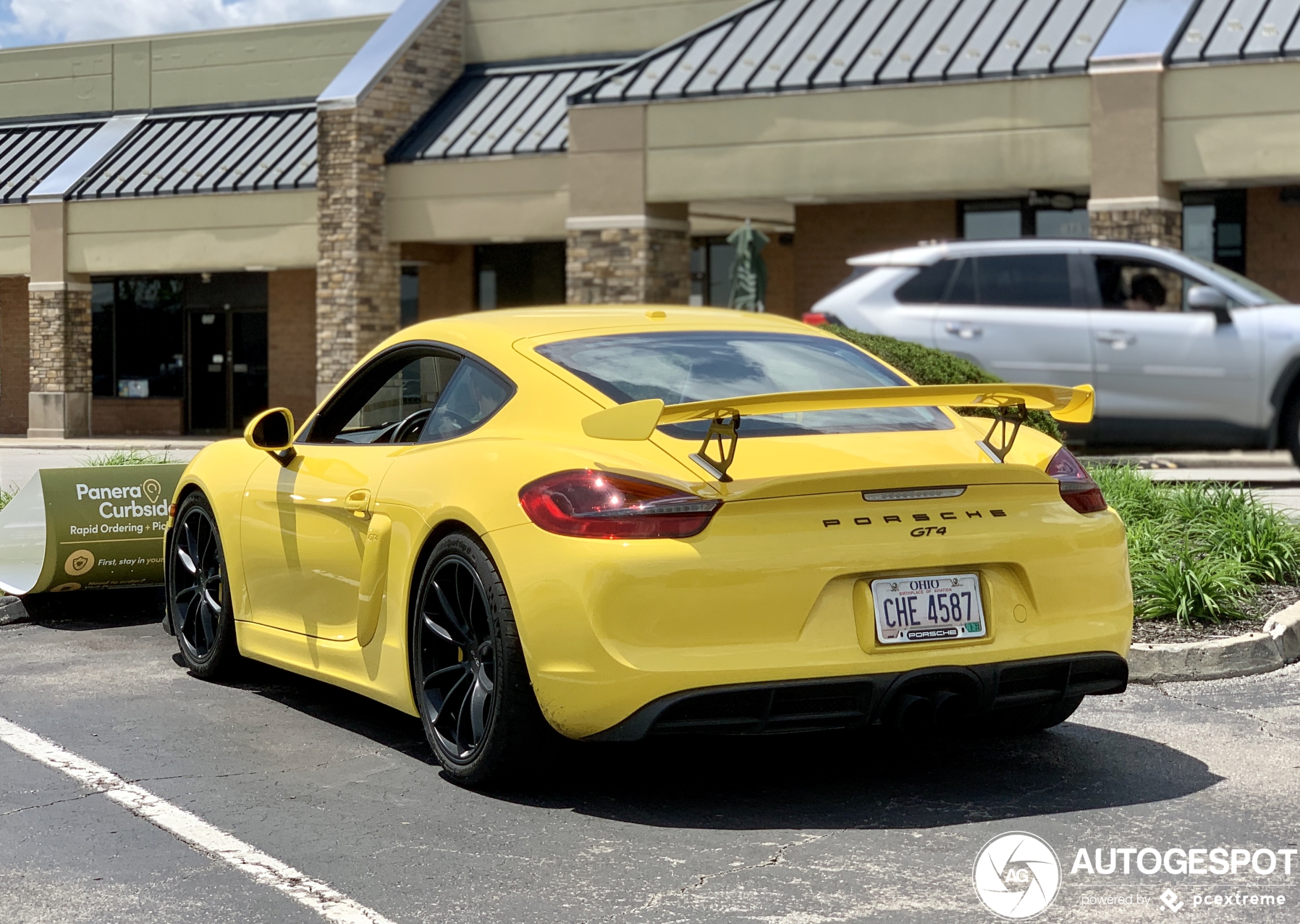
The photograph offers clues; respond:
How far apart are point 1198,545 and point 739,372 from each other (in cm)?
405

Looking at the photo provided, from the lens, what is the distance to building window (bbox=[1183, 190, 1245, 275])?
78.7 feet

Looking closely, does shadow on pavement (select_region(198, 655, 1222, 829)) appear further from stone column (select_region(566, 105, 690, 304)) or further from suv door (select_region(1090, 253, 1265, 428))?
stone column (select_region(566, 105, 690, 304))

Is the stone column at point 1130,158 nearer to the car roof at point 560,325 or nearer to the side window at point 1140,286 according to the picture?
the side window at point 1140,286

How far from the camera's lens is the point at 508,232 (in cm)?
2772

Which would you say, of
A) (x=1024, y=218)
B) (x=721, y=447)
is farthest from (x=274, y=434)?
(x=1024, y=218)

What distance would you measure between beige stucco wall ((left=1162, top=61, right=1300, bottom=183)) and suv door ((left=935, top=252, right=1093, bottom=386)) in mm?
6294

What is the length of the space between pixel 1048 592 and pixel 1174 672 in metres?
2.28

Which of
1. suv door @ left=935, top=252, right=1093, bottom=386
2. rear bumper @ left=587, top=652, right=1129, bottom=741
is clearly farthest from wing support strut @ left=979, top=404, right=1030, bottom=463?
suv door @ left=935, top=252, right=1093, bottom=386

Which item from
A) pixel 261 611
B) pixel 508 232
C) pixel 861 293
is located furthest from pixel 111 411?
pixel 261 611

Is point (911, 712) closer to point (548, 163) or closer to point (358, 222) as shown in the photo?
point (548, 163)

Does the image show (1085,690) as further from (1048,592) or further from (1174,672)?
(1174,672)

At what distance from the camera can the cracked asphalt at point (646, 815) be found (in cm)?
414

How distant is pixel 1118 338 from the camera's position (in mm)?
15695

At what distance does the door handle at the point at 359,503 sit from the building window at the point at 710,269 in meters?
23.6
